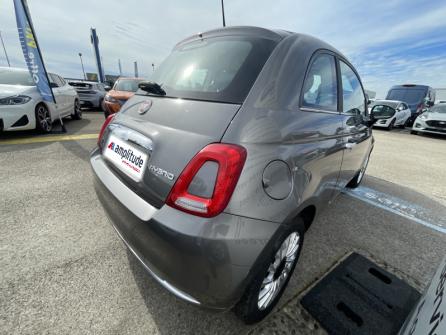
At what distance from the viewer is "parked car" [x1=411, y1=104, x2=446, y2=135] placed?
9.79 meters

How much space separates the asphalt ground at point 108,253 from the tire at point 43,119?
1.69 meters

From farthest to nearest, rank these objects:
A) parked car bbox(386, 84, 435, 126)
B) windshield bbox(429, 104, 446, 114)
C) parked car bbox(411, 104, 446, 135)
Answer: parked car bbox(386, 84, 435, 126), windshield bbox(429, 104, 446, 114), parked car bbox(411, 104, 446, 135)

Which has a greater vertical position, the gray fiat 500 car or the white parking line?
the gray fiat 500 car

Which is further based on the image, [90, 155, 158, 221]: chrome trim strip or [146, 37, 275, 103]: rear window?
[146, 37, 275, 103]: rear window

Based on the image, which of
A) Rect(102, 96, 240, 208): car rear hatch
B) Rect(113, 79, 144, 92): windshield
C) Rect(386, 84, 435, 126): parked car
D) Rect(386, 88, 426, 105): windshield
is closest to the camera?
Rect(102, 96, 240, 208): car rear hatch

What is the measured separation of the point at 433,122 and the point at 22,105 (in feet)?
48.0

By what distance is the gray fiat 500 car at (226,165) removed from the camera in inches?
41.1

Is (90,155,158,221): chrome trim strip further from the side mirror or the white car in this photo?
the white car

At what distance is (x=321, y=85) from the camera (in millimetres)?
1768

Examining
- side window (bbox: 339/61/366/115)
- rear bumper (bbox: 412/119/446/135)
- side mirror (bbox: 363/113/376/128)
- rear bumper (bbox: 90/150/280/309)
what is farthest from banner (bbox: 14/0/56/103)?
rear bumper (bbox: 412/119/446/135)

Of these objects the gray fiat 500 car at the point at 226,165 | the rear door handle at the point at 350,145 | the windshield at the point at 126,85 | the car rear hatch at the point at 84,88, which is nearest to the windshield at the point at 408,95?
the windshield at the point at 126,85

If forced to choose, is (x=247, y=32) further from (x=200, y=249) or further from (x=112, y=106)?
(x=112, y=106)

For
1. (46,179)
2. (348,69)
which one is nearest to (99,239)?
(46,179)

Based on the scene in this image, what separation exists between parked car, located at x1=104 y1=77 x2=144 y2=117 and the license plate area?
5.33 metres
